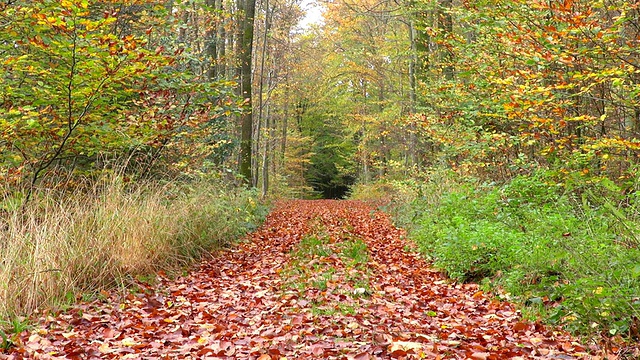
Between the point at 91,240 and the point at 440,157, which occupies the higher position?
the point at 440,157

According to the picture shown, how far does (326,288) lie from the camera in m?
6.43

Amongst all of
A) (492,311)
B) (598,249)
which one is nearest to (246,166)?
(492,311)

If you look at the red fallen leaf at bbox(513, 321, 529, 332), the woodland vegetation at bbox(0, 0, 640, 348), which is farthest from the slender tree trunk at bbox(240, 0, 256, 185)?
the red fallen leaf at bbox(513, 321, 529, 332)

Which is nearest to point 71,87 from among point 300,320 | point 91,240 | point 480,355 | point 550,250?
point 91,240

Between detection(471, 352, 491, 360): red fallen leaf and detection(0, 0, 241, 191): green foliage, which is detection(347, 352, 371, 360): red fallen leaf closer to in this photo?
detection(471, 352, 491, 360): red fallen leaf

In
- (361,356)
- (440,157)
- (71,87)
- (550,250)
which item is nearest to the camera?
(361,356)

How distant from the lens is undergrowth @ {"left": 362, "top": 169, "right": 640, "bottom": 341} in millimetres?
4254

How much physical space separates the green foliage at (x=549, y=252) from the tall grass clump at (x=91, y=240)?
13.9ft

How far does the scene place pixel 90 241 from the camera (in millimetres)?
6160

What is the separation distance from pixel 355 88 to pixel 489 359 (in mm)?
27185

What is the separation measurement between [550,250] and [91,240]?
550cm

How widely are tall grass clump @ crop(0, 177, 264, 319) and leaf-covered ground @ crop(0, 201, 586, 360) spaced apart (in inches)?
15.1

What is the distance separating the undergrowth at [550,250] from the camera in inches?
167

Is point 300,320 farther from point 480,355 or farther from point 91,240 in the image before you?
point 91,240
